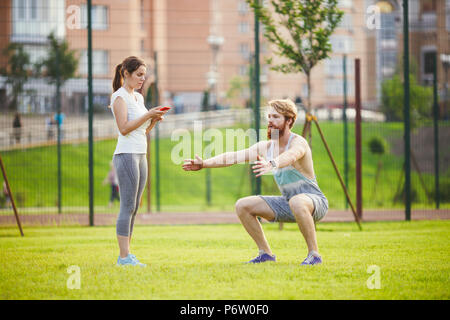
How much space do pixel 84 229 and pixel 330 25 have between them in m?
5.25

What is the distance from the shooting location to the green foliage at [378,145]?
1503 cm

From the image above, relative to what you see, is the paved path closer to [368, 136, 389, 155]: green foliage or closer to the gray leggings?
[368, 136, 389, 155]: green foliage

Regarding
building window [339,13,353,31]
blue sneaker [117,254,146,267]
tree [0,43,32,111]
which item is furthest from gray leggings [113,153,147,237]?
tree [0,43,32,111]

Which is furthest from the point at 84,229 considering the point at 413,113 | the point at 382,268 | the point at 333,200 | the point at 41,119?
the point at 413,113

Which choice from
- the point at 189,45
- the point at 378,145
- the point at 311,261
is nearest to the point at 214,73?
the point at 378,145

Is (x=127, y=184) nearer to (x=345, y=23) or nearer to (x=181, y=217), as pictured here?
(x=181, y=217)

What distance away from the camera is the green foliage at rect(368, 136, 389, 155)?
592 inches

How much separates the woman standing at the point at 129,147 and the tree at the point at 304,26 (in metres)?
4.19

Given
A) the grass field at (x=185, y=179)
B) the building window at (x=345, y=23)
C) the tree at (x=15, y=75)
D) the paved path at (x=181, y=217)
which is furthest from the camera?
the grass field at (x=185, y=179)

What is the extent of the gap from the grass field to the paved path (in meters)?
1.30

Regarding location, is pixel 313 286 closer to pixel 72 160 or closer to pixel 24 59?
pixel 24 59

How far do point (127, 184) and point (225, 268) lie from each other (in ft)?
3.88

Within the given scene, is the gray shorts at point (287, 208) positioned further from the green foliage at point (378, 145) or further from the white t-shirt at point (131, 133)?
the green foliage at point (378, 145)

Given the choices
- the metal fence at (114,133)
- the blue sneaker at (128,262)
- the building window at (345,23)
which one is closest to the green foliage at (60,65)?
the metal fence at (114,133)
